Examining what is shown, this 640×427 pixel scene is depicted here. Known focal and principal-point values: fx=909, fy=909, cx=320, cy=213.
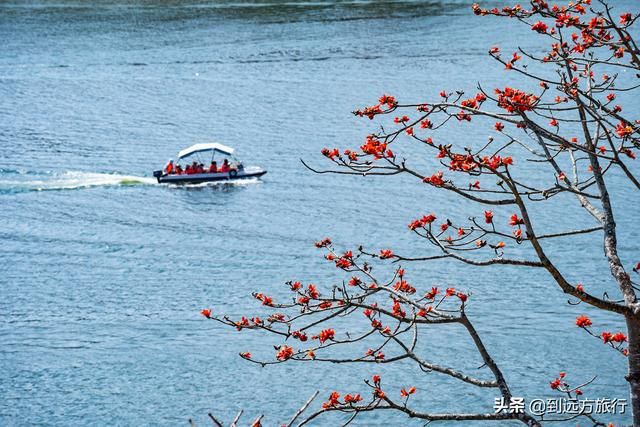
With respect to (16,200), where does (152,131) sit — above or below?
above

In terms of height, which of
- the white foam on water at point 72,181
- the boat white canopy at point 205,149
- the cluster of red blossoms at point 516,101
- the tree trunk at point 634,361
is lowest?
the tree trunk at point 634,361

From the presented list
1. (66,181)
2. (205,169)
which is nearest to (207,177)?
(205,169)

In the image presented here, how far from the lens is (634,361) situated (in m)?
12.2

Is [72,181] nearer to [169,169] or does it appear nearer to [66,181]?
[66,181]

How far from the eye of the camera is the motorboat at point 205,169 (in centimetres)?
5528

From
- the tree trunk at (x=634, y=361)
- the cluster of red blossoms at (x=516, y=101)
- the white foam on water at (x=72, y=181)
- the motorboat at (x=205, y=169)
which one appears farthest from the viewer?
the motorboat at (x=205, y=169)

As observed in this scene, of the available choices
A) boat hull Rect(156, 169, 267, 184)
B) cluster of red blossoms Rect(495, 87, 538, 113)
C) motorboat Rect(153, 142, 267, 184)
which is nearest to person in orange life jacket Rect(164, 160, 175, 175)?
motorboat Rect(153, 142, 267, 184)

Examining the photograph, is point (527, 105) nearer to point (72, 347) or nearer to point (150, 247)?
point (72, 347)

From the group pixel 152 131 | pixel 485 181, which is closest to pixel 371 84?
pixel 152 131

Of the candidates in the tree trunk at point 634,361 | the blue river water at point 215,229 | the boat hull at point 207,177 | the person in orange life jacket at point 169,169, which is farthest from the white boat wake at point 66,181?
the tree trunk at point 634,361

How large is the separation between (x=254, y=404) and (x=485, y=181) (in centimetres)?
2503

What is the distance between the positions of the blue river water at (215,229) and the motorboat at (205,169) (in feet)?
3.08

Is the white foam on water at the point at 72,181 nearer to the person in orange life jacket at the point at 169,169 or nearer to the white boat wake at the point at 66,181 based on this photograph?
the white boat wake at the point at 66,181

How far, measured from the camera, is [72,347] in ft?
118
